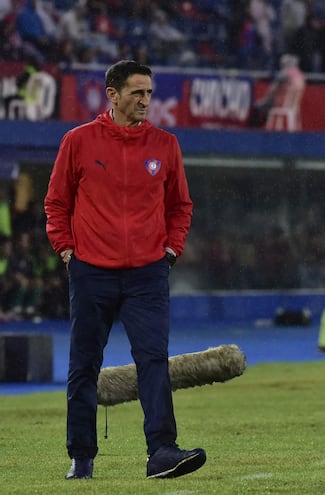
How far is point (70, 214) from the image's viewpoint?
290 inches

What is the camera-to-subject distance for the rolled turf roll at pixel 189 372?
9.04 meters

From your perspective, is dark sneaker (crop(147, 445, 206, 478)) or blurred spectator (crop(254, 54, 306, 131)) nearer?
dark sneaker (crop(147, 445, 206, 478))

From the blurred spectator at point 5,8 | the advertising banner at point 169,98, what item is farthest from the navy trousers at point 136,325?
the blurred spectator at point 5,8

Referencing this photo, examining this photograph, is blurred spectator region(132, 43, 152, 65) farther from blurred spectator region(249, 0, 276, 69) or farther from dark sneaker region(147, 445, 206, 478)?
dark sneaker region(147, 445, 206, 478)

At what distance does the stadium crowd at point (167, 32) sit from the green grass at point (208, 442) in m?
12.5

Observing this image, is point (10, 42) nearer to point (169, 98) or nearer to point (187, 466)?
point (169, 98)

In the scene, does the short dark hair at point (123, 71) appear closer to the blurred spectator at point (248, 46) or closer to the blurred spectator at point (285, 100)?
the blurred spectator at point (285, 100)

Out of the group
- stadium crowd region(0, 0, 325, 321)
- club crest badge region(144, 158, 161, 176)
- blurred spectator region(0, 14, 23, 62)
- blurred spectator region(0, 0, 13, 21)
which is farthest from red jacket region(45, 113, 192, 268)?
blurred spectator region(0, 0, 13, 21)

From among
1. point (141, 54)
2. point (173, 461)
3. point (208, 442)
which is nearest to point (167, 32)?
point (141, 54)

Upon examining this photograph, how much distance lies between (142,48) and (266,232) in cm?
516

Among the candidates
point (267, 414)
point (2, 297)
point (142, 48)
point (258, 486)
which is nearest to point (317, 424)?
point (267, 414)

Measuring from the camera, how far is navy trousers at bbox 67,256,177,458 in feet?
23.7

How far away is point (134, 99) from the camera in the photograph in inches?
283

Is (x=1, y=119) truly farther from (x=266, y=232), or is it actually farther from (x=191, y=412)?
(x=191, y=412)
